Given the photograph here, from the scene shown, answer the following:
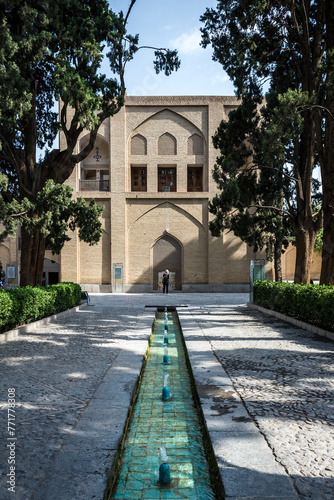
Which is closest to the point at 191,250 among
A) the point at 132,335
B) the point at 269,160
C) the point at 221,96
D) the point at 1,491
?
the point at 221,96

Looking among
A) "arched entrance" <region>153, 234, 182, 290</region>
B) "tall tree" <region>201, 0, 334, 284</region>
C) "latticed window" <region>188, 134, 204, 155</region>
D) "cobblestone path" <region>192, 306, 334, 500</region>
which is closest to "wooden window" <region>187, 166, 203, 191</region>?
"latticed window" <region>188, 134, 204, 155</region>

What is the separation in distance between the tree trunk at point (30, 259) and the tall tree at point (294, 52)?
272 inches

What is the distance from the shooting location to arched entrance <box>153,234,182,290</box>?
81.4 ft

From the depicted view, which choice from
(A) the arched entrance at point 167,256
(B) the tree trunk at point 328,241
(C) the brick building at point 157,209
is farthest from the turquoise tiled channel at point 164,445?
(A) the arched entrance at point 167,256

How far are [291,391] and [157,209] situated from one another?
20.8 meters

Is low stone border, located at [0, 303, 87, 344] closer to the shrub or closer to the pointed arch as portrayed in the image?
the shrub

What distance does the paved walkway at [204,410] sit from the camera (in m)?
2.38

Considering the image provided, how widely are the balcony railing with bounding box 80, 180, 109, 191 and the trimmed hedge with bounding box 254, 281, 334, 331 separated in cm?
1425

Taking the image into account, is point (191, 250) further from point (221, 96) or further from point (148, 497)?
point (148, 497)

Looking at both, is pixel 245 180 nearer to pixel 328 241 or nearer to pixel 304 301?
pixel 328 241

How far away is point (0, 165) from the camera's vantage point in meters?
13.3

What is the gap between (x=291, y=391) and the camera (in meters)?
4.18

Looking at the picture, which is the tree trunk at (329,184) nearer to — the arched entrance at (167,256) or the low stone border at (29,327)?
the low stone border at (29,327)

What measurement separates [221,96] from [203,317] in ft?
57.1
